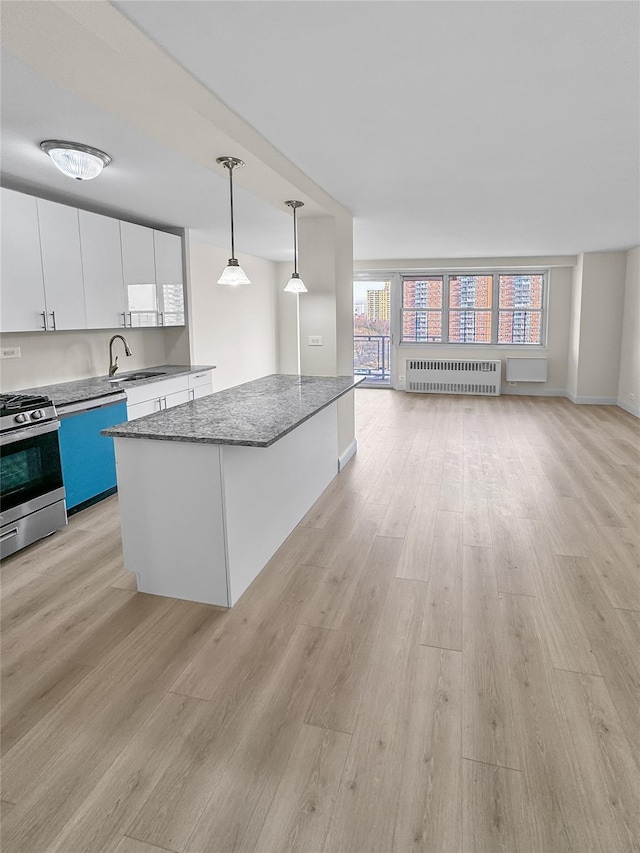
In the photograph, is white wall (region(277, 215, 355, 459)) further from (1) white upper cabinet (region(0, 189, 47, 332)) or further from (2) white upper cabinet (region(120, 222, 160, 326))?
(1) white upper cabinet (region(0, 189, 47, 332))

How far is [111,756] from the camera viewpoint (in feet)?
5.77

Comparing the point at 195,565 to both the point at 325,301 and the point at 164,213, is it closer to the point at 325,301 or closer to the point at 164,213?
the point at 325,301

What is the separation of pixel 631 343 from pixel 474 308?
2724mm

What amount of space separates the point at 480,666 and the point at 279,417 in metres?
1.51

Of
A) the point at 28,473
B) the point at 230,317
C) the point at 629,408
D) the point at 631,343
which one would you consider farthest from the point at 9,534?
the point at 631,343

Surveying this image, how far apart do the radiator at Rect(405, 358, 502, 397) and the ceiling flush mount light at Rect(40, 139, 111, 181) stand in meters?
7.09

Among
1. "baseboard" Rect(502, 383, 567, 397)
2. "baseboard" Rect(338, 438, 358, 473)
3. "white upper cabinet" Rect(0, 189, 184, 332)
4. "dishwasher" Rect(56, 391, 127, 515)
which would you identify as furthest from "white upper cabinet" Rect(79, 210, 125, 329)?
"baseboard" Rect(502, 383, 567, 397)

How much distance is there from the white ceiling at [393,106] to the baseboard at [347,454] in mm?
2241

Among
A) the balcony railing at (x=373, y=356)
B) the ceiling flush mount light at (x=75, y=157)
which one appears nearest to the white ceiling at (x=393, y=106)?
the ceiling flush mount light at (x=75, y=157)

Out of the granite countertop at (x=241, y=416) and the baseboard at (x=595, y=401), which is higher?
the granite countertop at (x=241, y=416)

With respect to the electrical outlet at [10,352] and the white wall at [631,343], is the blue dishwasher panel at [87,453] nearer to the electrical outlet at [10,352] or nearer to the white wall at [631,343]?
the electrical outlet at [10,352]

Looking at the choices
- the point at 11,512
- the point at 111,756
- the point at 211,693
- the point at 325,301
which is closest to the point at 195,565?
the point at 211,693

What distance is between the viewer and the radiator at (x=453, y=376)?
909 centimetres

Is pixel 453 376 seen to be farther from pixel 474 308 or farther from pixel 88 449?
pixel 88 449
